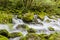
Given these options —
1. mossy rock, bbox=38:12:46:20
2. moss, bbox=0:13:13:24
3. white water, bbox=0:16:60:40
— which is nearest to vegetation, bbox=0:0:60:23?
mossy rock, bbox=38:12:46:20

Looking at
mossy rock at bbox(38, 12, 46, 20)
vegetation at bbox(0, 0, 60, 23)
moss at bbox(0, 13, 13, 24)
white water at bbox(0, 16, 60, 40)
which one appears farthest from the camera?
vegetation at bbox(0, 0, 60, 23)

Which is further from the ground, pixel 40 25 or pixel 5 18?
pixel 5 18

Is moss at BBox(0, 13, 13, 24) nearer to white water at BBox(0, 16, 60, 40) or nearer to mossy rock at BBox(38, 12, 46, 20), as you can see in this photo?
white water at BBox(0, 16, 60, 40)

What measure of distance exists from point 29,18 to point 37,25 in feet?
1.34

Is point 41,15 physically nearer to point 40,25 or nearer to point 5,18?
point 40,25

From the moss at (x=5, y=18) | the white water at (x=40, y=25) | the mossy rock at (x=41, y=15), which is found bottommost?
the white water at (x=40, y=25)

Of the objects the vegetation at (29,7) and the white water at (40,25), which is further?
the vegetation at (29,7)

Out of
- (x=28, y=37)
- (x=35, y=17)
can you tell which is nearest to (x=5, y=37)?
(x=28, y=37)

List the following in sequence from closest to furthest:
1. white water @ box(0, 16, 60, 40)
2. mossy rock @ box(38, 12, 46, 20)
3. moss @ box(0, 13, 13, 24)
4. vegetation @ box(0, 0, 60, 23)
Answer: white water @ box(0, 16, 60, 40) < moss @ box(0, 13, 13, 24) < mossy rock @ box(38, 12, 46, 20) < vegetation @ box(0, 0, 60, 23)

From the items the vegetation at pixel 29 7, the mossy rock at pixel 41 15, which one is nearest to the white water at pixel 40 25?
the mossy rock at pixel 41 15

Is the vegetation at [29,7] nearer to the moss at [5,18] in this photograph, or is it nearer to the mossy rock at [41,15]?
the mossy rock at [41,15]

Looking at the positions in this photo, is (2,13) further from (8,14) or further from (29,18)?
(29,18)

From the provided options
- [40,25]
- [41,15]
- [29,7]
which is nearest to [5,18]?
[40,25]

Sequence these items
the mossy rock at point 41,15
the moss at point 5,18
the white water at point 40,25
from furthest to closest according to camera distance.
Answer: the mossy rock at point 41,15, the moss at point 5,18, the white water at point 40,25
